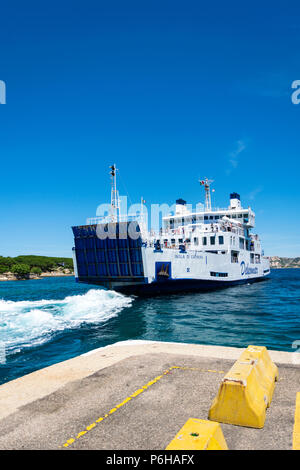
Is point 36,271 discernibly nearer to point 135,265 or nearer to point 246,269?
point 246,269

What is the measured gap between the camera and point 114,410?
5.11m

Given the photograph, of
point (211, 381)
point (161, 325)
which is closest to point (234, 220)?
point (161, 325)

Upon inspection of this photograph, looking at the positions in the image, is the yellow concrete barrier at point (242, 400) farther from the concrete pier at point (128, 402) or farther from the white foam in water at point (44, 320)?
the white foam in water at point (44, 320)

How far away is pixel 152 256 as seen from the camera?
2719 cm

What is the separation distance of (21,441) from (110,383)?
226cm

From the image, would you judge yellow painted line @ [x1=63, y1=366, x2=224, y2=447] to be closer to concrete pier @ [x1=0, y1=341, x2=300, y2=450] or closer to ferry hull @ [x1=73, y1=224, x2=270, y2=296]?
concrete pier @ [x1=0, y1=341, x2=300, y2=450]

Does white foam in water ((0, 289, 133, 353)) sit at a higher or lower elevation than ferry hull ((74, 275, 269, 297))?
lower

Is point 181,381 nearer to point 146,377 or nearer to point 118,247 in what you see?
point 146,377

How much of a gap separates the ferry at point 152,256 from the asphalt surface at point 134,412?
19825mm

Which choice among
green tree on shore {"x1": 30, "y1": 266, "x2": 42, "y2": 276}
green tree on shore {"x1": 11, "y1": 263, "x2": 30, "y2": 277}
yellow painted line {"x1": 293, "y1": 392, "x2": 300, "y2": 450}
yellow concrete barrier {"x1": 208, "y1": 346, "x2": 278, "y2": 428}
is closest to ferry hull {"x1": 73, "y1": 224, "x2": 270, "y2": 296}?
yellow concrete barrier {"x1": 208, "y1": 346, "x2": 278, "y2": 428}

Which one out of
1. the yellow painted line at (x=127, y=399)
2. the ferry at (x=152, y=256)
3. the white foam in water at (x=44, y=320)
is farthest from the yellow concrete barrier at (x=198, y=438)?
the ferry at (x=152, y=256)

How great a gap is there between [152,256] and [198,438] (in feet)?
77.9

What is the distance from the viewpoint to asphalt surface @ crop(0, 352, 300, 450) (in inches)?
165

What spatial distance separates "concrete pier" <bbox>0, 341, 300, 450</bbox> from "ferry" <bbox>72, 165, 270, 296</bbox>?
1868 centimetres
